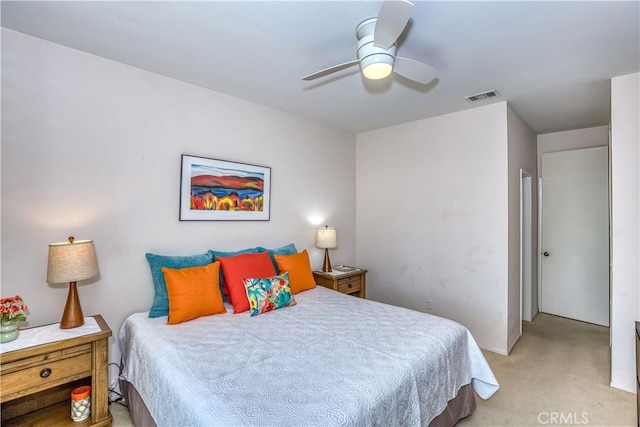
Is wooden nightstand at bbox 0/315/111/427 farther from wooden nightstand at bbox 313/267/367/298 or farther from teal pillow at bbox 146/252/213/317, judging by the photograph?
wooden nightstand at bbox 313/267/367/298

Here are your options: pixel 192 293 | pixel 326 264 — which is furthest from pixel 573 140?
pixel 192 293

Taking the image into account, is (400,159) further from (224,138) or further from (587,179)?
(587,179)

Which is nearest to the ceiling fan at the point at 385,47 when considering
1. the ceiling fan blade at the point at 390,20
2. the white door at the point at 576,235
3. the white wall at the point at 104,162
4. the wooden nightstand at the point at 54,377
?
the ceiling fan blade at the point at 390,20

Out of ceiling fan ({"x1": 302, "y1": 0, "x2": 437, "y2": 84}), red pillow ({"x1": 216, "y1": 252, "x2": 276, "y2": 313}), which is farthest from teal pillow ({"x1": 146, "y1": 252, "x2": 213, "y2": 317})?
ceiling fan ({"x1": 302, "y1": 0, "x2": 437, "y2": 84})

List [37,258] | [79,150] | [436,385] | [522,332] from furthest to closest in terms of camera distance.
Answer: [522,332] < [79,150] < [37,258] < [436,385]

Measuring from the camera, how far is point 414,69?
200 centimetres

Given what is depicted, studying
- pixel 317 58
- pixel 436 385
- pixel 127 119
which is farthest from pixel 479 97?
pixel 127 119

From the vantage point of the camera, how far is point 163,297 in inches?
91.0

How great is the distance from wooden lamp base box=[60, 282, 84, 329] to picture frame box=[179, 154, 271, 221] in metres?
0.96

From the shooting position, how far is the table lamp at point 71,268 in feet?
5.97

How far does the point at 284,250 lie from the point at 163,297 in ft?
4.27

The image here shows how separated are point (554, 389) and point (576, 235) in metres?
2.51

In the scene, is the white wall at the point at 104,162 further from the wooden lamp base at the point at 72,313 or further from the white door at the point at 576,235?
the white door at the point at 576,235

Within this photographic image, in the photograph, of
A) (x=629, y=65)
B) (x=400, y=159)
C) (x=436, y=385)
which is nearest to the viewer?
(x=436, y=385)
